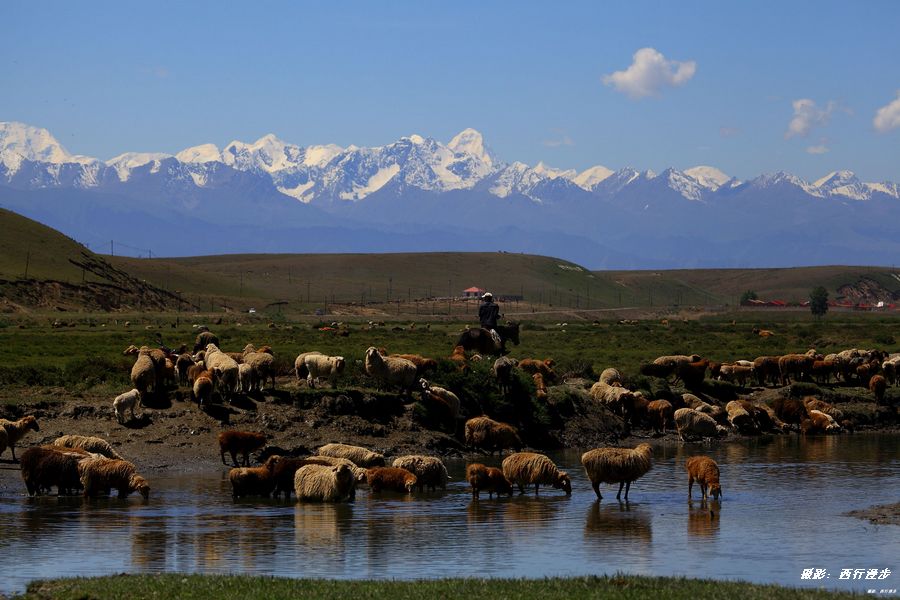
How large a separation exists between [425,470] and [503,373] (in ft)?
34.5

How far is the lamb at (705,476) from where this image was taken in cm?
2422

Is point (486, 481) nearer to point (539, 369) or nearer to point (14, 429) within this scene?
point (14, 429)

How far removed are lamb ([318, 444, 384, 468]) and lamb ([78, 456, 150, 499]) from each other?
16.1 feet

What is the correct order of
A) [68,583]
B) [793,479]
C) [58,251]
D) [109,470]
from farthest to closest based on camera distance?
[58,251], [793,479], [109,470], [68,583]

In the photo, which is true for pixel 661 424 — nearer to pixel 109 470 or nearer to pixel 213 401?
pixel 213 401

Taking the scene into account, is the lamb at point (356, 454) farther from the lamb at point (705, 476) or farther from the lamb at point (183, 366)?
the lamb at point (183, 366)

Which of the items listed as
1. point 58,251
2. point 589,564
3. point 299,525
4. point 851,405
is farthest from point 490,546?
point 58,251

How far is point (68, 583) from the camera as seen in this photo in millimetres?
15469

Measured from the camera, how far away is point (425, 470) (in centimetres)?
2528

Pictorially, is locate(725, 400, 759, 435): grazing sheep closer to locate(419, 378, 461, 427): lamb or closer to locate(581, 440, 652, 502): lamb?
locate(419, 378, 461, 427): lamb

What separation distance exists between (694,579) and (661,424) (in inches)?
847

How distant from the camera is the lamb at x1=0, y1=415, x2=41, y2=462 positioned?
87.5 ft

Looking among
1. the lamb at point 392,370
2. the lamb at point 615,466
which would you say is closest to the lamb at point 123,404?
the lamb at point 392,370

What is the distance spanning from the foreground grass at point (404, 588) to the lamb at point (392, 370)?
17.1 metres
